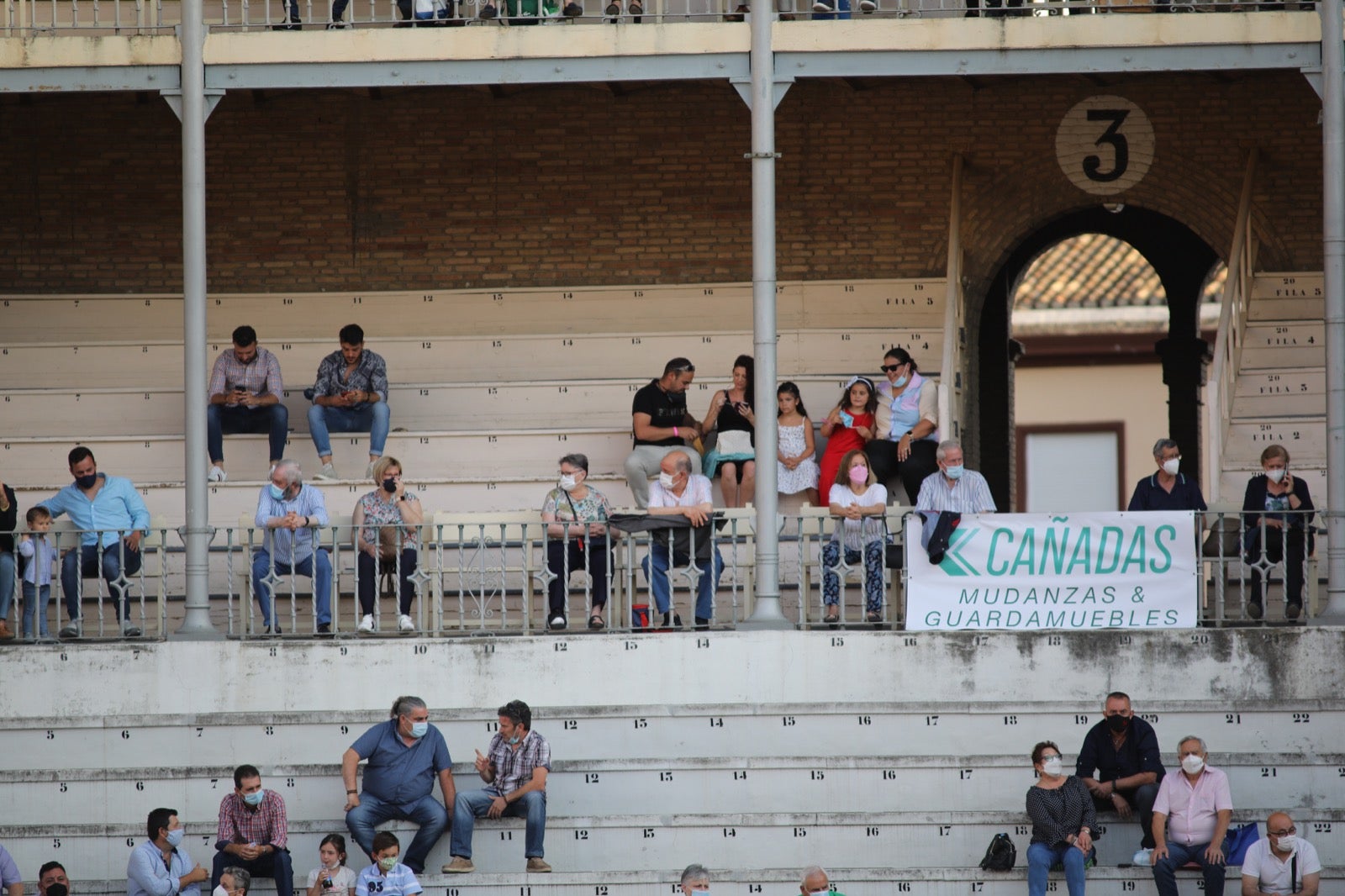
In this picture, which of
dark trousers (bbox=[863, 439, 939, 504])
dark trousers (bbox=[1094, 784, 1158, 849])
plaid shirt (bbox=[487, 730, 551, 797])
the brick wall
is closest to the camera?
dark trousers (bbox=[1094, 784, 1158, 849])

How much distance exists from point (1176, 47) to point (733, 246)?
542cm

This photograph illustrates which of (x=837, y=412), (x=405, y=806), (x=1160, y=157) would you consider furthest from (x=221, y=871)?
(x=1160, y=157)

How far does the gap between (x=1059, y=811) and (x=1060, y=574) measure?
7.26 feet

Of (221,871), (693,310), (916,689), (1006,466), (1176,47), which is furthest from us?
(1006,466)

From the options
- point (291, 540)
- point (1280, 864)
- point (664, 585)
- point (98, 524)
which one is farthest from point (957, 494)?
point (98, 524)

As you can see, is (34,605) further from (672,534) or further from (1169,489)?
(1169,489)

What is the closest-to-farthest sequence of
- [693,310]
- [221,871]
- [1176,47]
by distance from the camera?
[221,871] → [1176,47] → [693,310]

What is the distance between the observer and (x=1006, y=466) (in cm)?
2034

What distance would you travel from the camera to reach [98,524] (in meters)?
14.3

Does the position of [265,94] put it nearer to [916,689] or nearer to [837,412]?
[837,412]

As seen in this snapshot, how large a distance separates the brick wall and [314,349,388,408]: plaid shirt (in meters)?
2.72

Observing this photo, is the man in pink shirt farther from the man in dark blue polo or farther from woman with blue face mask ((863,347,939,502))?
woman with blue face mask ((863,347,939,502))

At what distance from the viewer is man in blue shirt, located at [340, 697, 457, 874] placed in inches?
472

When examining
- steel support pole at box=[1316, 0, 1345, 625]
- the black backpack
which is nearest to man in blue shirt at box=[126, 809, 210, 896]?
the black backpack
